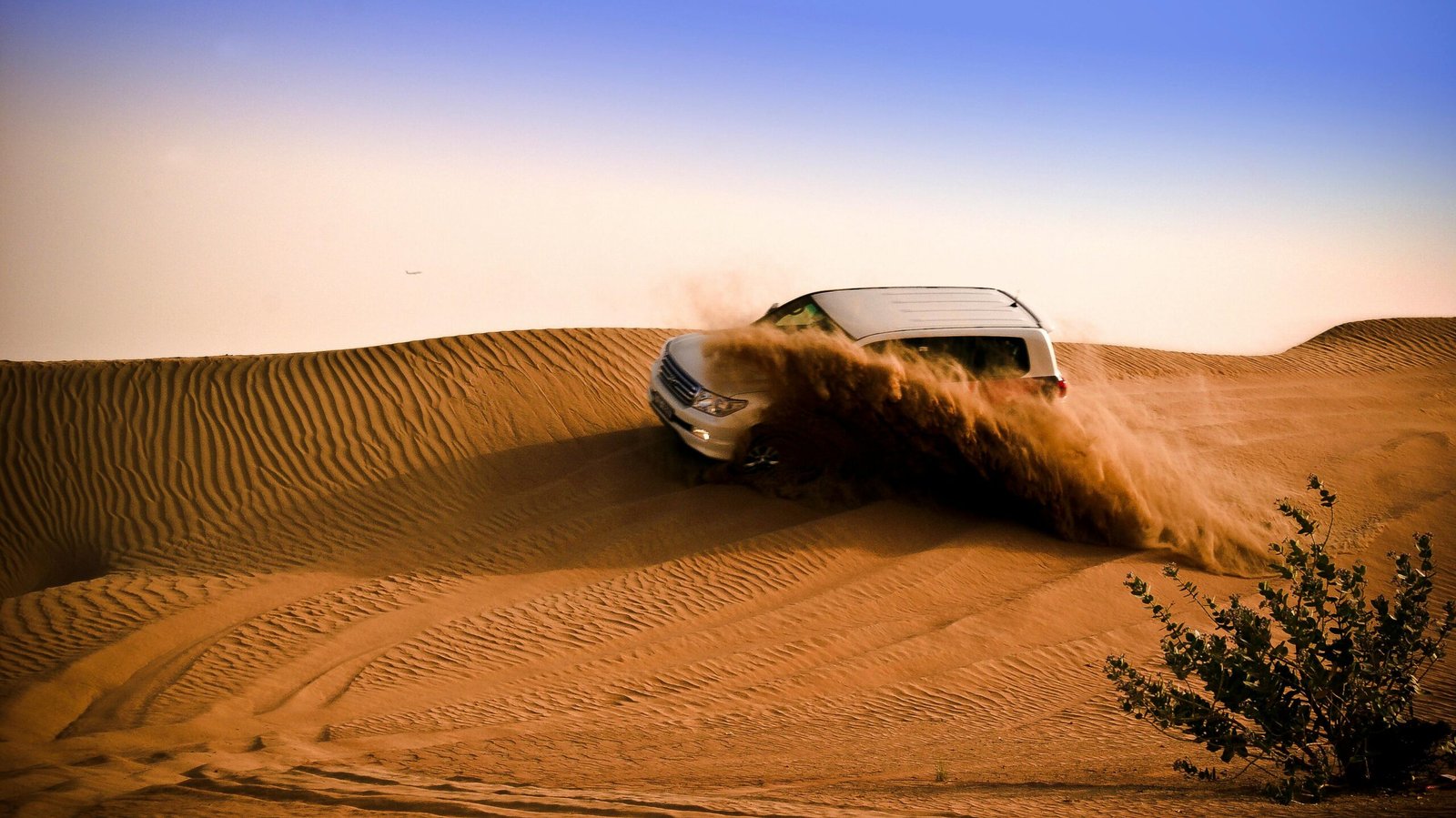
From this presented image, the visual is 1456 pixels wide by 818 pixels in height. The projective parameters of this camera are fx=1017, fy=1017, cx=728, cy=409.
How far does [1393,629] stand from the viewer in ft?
15.3

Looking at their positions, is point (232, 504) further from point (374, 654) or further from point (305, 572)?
point (374, 654)

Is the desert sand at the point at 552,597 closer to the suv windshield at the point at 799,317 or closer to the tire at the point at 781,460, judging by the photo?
the tire at the point at 781,460

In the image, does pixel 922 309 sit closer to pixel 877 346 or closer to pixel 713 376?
pixel 877 346

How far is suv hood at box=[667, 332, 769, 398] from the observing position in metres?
9.27

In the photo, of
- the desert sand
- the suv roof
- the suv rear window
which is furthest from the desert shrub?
the suv roof

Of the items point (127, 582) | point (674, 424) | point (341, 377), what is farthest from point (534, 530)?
point (341, 377)

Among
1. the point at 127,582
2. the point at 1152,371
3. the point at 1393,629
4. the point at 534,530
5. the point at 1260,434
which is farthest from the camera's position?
the point at 1152,371

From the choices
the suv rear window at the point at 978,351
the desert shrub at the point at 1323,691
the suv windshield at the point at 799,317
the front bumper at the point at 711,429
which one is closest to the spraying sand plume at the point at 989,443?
the suv rear window at the point at 978,351

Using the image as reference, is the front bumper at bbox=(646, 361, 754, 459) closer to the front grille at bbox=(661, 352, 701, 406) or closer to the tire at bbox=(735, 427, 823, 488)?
Result: the front grille at bbox=(661, 352, 701, 406)

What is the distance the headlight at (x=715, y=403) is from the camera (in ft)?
30.3

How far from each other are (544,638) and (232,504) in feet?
16.7

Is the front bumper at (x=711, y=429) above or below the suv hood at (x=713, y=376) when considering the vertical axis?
below

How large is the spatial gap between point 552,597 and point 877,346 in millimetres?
3605

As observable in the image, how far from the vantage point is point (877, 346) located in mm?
9180
